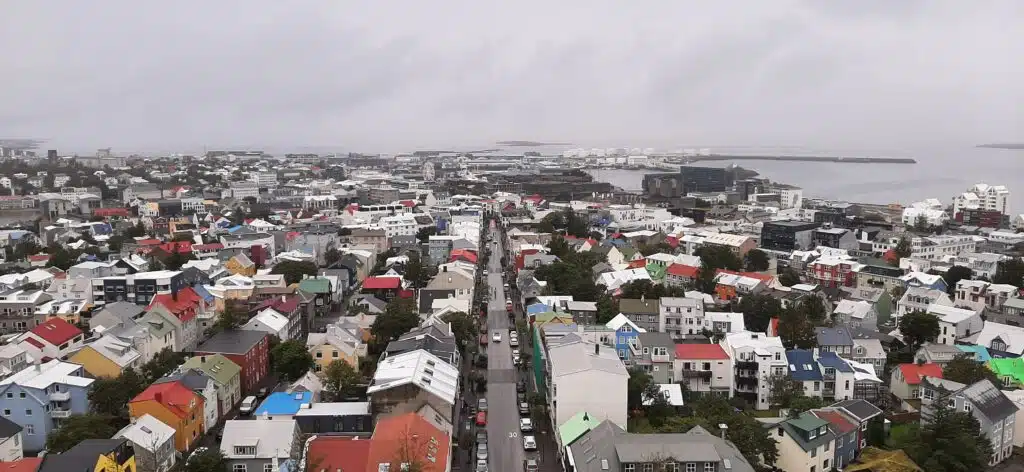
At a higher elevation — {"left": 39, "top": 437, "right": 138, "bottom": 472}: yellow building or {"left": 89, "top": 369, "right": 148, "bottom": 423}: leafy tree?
{"left": 39, "top": 437, "right": 138, "bottom": 472}: yellow building

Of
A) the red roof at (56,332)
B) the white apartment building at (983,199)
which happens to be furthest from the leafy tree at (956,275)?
the white apartment building at (983,199)

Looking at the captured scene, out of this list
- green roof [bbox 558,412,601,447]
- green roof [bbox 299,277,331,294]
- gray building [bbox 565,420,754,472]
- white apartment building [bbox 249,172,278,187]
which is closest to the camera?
gray building [bbox 565,420,754,472]

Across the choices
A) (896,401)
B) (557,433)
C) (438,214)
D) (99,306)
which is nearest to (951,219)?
(438,214)

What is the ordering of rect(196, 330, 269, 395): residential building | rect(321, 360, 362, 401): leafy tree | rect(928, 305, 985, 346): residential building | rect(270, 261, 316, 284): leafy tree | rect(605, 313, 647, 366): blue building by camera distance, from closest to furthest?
rect(321, 360, 362, 401): leafy tree → rect(196, 330, 269, 395): residential building → rect(605, 313, 647, 366): blue building → rect(928, 305, 985, 346): residential building → rect(270, 261, 316, 284): leafy tree

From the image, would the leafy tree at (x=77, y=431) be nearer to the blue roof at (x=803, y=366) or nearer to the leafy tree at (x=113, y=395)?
the leafy tree at (x=113, y=395)

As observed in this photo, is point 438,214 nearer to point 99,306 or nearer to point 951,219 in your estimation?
point 99,306

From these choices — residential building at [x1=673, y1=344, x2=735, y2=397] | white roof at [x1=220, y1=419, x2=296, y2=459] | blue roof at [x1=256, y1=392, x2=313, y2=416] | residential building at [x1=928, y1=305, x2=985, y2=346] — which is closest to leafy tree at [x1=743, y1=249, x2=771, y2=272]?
residential building at [x1=928, y1=305, x2=985, y2=346]

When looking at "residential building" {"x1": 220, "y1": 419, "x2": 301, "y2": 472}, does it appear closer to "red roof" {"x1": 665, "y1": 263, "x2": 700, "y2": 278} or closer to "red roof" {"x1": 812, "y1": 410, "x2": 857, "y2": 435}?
"red roof" {"x1": 812, "y1": 410, "x2": 857, "y2": 435}

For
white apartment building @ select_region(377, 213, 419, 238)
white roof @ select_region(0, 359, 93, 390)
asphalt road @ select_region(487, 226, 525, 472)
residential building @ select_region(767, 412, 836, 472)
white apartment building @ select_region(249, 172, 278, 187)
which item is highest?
white apartment building @ select_region(249, 172, 278, 187)
